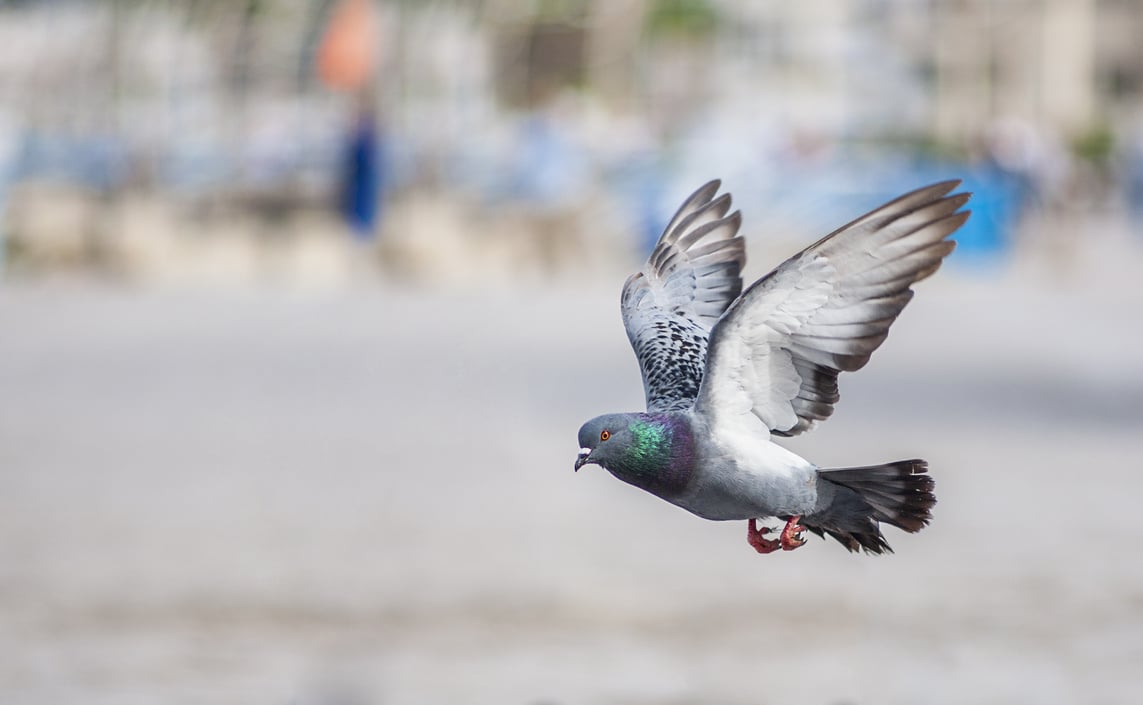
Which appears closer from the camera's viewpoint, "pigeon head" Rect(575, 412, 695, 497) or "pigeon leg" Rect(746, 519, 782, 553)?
"pigeon head" Rect(575, 412, 695, 497)

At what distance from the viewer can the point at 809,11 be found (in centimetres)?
3384

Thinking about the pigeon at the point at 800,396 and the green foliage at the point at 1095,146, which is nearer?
the pigeon at the point at 800,396

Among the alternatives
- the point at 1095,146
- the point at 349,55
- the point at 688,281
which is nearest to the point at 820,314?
the point at 688,281

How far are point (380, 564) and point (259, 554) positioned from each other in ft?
1.90

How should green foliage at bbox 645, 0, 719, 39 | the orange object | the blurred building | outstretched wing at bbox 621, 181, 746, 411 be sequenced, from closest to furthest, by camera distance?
outstretched wing at bbox 621, 181, 746, 411 < the orange object < the blurred building < green foliage at bbox 645, 0, 719, 39

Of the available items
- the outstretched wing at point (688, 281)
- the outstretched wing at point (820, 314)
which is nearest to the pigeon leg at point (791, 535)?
the outstretched wing at point (820, 314)

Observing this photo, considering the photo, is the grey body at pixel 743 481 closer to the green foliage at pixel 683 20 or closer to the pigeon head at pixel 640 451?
the pigeon head at pixel 640 451

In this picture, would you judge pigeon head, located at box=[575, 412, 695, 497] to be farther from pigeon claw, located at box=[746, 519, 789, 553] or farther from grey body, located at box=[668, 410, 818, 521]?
pigeon claw, located at box=[746, 519, 789, 553]

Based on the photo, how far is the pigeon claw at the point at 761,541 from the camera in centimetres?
217

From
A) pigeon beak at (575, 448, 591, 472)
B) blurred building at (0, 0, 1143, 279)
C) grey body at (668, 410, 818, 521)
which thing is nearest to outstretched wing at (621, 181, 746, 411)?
grey body at (668, 410, 818, 521)

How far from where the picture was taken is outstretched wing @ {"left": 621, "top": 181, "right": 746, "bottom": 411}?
8.90 ft

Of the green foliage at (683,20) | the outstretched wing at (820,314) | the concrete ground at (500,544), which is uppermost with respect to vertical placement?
the green foliage at (683,20)

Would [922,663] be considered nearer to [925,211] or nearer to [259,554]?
[259,554]

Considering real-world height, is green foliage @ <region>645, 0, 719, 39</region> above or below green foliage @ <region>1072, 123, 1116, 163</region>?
above
